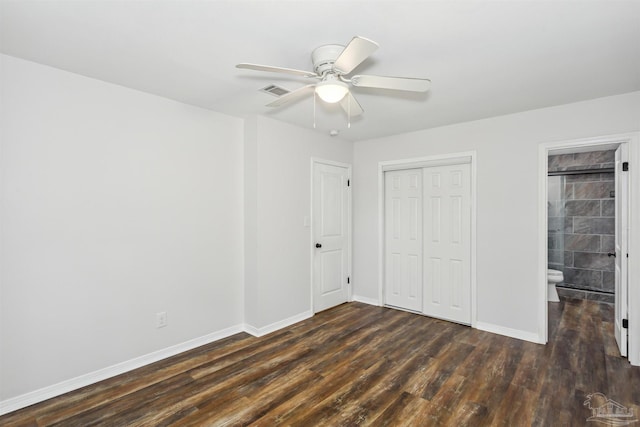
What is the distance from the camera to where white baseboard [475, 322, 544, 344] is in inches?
131

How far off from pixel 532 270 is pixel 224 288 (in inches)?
133

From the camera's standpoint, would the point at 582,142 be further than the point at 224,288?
No

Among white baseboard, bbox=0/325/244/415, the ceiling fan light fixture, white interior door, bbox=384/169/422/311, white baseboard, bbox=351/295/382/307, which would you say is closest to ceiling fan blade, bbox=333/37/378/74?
the ceiling fan light fixture

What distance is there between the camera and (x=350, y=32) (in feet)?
6.08

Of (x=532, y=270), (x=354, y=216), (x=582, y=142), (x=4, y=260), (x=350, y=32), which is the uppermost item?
(x=350, y=32)

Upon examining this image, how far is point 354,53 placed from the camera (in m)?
1.62

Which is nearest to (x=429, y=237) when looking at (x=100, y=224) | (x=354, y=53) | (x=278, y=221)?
(x=278, y=221)

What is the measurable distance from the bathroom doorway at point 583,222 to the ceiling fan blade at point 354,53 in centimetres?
422

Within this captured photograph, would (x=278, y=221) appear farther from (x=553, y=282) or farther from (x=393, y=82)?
(x=553, y=282)

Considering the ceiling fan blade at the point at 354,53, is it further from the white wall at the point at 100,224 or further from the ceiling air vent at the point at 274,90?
the white wall at the point at 100,224

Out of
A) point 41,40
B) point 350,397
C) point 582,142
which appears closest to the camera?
point 41,40

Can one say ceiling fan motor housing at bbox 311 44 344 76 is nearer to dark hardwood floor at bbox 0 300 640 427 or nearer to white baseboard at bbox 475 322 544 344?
dark hardwood floor at bbox 0 300 640 427

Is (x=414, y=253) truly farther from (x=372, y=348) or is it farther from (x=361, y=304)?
(x=372, y=348)

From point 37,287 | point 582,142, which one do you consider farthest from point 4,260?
point 582,142
